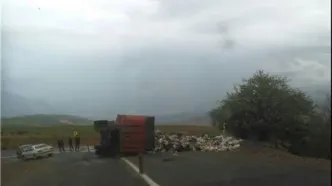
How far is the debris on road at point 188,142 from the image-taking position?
42.3 meters

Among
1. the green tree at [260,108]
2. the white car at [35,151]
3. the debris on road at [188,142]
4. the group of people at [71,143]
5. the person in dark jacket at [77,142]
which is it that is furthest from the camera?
the group of people at [71,143]

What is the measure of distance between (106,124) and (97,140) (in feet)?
13.9

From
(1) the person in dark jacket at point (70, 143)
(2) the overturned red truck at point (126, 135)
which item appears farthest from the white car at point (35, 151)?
(2) the overturned red truck at point (126, 135)

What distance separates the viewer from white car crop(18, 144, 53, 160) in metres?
46.8

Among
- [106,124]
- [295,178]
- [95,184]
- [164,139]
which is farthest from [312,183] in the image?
[164,139]

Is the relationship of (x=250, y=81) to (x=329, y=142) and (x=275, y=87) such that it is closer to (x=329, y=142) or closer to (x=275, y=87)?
(x=275, y=87)

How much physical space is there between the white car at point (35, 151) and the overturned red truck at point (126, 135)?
890 cm

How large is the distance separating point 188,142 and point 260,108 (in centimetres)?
660

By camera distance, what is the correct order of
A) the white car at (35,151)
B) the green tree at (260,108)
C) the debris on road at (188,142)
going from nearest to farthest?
the green tree at (260,108)
the debris on road at (188,142)
the white car at (35,151)

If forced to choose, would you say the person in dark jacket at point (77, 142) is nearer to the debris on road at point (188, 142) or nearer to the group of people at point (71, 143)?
the group of people at point (71, 143)

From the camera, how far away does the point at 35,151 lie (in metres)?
47.6

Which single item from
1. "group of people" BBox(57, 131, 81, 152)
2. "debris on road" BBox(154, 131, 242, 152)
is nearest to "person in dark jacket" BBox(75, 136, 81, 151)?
"group of people" BBox(57, 131, 81, 152)

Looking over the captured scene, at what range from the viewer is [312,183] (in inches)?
563

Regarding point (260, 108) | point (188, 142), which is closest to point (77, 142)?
point (188, 142)
